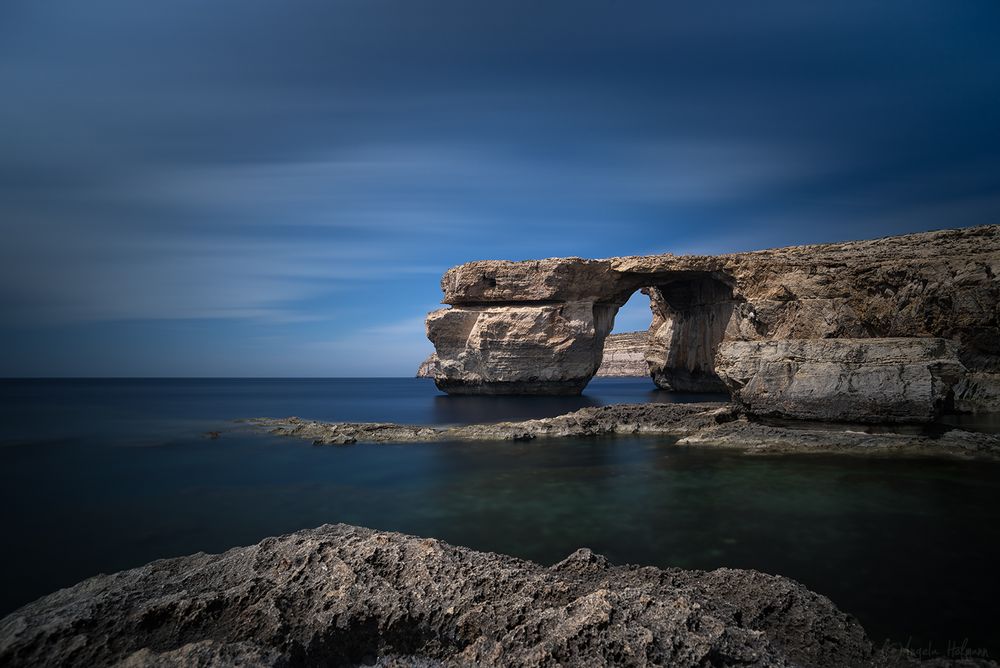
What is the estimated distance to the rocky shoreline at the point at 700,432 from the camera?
568 inches

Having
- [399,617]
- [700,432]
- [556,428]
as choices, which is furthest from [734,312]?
[399,617]

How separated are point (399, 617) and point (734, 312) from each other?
21.1 metres

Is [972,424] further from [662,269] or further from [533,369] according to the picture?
[533,369]

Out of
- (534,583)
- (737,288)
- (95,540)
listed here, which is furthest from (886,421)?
(95,540)

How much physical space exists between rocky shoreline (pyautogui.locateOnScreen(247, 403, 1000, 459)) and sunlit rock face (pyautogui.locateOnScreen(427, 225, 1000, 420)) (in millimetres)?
757

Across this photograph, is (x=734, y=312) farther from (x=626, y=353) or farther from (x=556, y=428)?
(x=626, y=353)

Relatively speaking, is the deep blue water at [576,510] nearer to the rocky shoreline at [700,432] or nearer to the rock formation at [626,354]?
the rocky shoreline at [700,432]

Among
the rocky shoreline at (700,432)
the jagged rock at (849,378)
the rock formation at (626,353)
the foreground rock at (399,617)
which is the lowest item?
the rocky shoreline at (700,432)

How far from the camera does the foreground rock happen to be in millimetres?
→ 3000

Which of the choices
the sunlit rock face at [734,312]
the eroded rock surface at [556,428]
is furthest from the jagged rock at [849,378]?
the eroded rock surface at [556,428]

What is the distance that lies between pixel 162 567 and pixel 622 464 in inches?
446

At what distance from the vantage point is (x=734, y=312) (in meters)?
21.6

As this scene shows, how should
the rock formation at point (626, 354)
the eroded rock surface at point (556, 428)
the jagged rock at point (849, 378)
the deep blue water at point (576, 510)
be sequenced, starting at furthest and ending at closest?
the rock formation at point (626, 354)
the eroded rock surface at point (556, 428)
the jagged rock at point (849, 378)
the deep blue water at point (576, 510)

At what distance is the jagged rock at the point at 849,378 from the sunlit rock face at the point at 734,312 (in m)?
0.07
